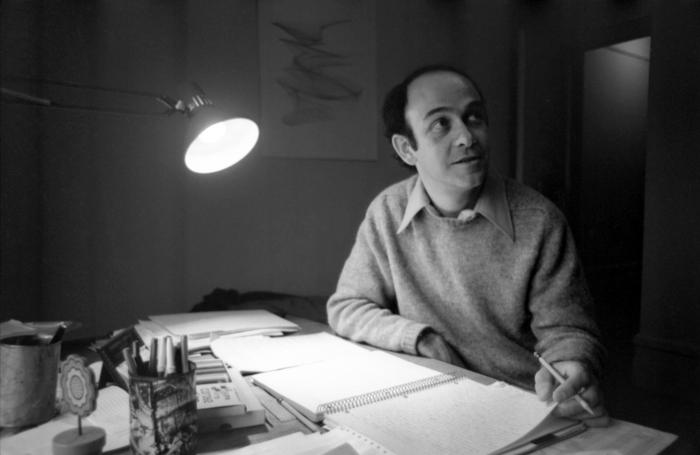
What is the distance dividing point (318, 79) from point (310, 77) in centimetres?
4

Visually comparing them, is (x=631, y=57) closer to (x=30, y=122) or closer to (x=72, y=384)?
(x=30, y=122)

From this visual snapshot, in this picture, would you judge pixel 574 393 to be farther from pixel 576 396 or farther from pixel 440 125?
pixel 440 125

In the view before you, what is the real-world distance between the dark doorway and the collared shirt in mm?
2511

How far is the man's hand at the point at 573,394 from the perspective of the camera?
74 centimetres

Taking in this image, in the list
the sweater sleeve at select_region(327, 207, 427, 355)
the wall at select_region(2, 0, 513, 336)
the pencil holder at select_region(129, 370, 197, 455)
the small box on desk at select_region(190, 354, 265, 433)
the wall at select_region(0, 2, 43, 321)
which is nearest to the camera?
the pencil holder at select_region(129, 370, 197, 455)

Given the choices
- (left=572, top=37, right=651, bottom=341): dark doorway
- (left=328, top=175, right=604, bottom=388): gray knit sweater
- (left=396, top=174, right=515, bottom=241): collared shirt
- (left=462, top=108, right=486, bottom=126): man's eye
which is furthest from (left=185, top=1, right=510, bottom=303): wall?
(left=572, top=37, right=651, bottom=341): dark doorway

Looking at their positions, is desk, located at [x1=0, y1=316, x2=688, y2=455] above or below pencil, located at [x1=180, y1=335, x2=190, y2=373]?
below

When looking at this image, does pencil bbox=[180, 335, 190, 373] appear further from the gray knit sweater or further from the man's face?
the man's face

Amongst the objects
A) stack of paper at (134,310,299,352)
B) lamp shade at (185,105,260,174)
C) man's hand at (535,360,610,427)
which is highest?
lamp shade at (185,105,260,174)

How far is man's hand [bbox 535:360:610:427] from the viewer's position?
0.74 m

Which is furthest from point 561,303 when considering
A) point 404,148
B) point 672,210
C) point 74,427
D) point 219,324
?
point 672,210

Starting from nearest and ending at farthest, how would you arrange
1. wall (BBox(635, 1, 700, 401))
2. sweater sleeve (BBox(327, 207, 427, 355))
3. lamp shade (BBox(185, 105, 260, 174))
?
sweater sleeve (BBox(327, 207, 427, 355)) < lamp shade (BBox(185, 105, 260, 174)) < wall (BBox(635, 1, 700, 401))

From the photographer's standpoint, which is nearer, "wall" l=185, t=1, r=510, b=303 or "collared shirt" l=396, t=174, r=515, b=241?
"collared shirt" l=396, t=174, r=515, b=241

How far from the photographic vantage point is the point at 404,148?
1455 mm
